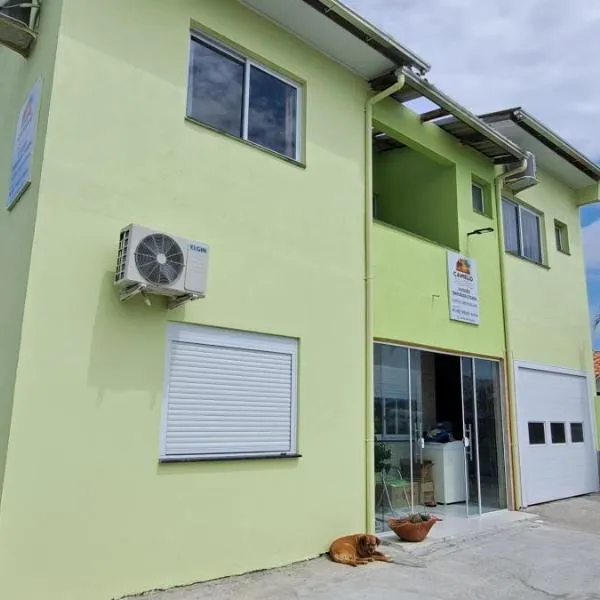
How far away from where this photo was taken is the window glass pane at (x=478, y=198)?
36.0 ft

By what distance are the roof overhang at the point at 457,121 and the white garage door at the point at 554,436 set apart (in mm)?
3986

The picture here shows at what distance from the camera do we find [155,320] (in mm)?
5598

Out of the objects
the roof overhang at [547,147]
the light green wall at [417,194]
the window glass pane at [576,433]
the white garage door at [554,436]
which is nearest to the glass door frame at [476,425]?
the white garage door at [554,436]

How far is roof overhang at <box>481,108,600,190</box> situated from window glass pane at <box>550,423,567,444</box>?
18.2 feet

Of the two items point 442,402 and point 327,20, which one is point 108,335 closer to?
point 327,20

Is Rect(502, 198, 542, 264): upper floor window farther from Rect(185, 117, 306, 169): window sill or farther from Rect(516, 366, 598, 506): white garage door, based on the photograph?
Rect(185, 117, 306, 169): window sill

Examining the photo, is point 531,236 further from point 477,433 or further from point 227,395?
point 227,395

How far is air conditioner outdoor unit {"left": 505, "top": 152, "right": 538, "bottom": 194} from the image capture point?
35.6ft

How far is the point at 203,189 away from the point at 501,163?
277 inches

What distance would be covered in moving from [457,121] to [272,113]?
3.93 meters

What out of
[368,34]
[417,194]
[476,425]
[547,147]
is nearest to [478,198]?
[417,194]

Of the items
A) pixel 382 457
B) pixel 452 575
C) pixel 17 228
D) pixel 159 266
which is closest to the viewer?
pixel 159 266

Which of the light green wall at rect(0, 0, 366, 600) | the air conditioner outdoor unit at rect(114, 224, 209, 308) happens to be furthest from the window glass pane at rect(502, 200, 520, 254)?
the air conditioner outdoor unit at rect(114, 224, 209, 308)

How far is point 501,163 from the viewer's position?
11.1 meters
